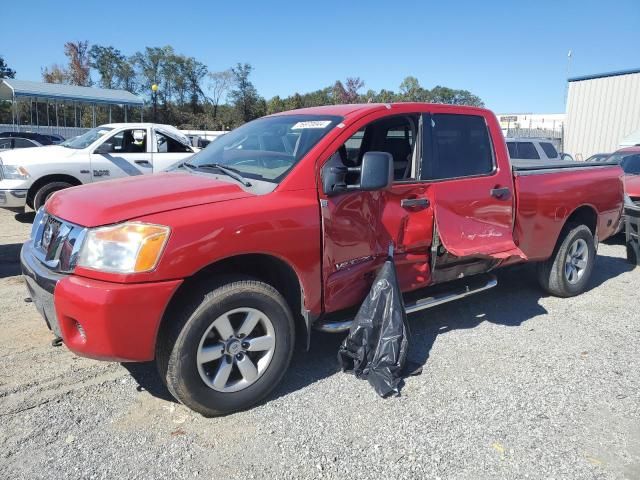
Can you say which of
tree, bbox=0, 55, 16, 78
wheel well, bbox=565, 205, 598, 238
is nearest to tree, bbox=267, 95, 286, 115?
tree, bbox=0, 55, 16, 78

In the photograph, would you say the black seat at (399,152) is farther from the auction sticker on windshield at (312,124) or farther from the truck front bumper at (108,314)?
the truck front bumper at (108,314)

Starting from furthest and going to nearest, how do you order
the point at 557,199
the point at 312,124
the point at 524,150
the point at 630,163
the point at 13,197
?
the point at 524,150
the point at 630,163
the point at 13,197
the point at 557,199
the point at 312,124

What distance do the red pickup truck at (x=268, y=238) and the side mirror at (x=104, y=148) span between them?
5889 millimetres

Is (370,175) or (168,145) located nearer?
(370,175)

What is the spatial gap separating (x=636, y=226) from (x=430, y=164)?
4419mm

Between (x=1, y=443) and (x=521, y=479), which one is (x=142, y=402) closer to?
(x=1, y=443)

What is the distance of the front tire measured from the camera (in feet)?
9.29

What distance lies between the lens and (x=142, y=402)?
10.4ft

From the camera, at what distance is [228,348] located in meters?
3.01

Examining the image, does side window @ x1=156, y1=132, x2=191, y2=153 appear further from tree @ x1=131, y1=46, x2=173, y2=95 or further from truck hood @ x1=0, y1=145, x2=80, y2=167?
tree @ x1=131, y1=46, x2=173, y2=95

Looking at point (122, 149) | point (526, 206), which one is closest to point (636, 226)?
point (526, 206)

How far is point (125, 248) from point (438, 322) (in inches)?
118

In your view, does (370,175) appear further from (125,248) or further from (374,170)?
(125,248)

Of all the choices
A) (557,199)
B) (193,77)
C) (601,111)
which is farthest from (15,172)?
(193,77)
